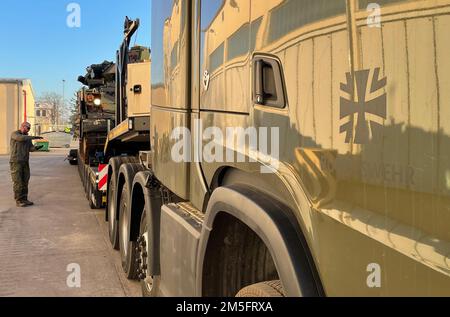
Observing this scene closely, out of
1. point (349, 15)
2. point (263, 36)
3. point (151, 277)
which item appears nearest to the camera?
point (349, 15)

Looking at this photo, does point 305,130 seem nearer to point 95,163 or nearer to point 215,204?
point 215,204

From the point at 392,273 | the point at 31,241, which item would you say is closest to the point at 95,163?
the point at 31,241

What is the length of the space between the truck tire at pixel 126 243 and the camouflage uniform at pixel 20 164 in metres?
5.01

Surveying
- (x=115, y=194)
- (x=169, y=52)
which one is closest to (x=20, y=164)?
(x=115, y=194)

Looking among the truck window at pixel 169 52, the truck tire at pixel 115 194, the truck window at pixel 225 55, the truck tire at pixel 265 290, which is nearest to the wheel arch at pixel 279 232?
the truck tire at pixel 265 290

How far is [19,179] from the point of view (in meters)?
9.72

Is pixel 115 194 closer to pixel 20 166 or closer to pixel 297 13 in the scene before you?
pixel 297 13

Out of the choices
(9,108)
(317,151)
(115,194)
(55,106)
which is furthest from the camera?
(55,106)

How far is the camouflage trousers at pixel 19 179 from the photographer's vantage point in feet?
31.9

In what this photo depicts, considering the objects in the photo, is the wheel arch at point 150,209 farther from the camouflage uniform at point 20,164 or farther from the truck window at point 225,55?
the camouflage uniform at point 20,164

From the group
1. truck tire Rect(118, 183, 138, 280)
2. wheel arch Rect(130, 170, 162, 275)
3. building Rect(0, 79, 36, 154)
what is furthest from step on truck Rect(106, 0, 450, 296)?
building Rect(0, 79, 36, 154)

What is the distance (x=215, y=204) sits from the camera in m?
2.15

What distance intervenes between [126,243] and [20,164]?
19.1ft
